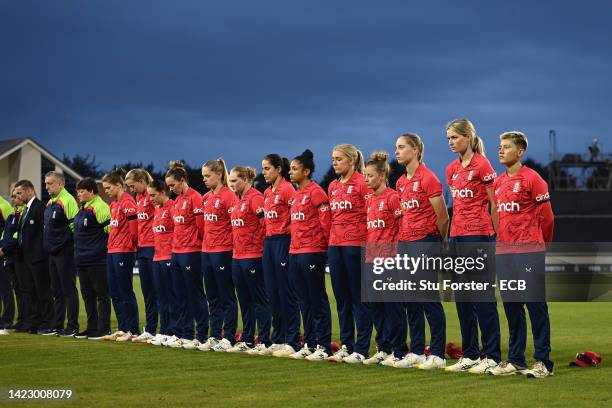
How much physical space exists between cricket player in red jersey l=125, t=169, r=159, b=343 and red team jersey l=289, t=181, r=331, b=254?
9.49 feet

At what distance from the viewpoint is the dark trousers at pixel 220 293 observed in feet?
39.1

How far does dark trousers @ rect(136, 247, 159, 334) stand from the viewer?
42.5ft

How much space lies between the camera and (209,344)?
11859 mm

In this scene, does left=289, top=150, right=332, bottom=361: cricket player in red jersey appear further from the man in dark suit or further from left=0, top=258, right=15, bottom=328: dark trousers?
left=0, top=258, right=15, bottom=328: dark trousers

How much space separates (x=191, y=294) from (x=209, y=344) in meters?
0.81

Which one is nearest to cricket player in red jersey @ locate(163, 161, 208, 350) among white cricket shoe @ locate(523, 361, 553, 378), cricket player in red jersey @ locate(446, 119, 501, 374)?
cricket player in red jersey @ locate(446, 119, 501, 374)

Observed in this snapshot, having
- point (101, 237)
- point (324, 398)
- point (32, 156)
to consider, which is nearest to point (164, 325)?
point (101, 237)

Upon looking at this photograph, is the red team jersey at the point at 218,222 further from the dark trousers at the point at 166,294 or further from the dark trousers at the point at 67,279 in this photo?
the dark trousers at the point at 67,279

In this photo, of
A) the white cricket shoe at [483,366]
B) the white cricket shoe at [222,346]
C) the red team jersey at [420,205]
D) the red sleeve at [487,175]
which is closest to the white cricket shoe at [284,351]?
the white cricket shoe at [222,346]

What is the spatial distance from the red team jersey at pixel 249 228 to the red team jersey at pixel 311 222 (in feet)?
2.86

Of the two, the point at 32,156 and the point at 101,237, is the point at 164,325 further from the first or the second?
the point at 32,156

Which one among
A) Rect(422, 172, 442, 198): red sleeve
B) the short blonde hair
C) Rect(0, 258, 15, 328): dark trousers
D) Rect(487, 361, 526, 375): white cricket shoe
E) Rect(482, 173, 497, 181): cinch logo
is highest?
the short blonde hair

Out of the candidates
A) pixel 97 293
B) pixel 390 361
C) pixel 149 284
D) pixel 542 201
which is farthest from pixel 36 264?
pixel 542 201

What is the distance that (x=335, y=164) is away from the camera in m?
10.6
